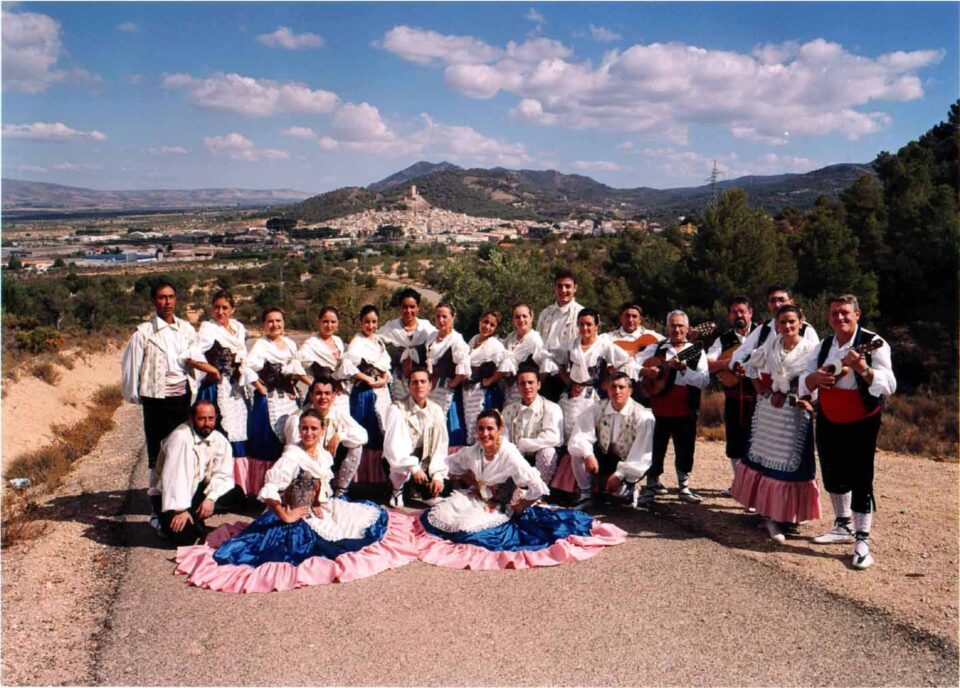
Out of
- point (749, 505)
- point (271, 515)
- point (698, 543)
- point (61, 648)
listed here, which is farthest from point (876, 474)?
point (61, 648)

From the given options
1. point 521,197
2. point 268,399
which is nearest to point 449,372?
point 268,399

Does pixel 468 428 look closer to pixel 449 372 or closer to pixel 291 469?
pixel 449 372

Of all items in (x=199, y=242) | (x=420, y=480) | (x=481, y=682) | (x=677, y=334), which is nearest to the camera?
(x=481, y=682)

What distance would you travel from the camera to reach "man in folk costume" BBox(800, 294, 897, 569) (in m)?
5.32

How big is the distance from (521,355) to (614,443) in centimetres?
137

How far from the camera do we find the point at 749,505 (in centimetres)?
625

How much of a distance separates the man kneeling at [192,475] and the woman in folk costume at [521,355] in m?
2.75

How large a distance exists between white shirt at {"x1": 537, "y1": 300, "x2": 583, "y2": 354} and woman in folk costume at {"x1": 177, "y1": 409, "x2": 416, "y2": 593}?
9.24 feet

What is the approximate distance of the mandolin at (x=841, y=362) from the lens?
5.30 metres

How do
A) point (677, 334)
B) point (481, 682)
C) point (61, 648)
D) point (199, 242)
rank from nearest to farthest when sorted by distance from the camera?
point (481, 682) → point (61, 648) → point (677, 334) → point (199, 242)

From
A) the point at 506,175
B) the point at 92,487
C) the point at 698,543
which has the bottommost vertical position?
the point at 92,487

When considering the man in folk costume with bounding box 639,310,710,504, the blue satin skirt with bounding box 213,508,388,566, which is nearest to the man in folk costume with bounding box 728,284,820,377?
the man in folk costume with bounding box 639,310,710,504

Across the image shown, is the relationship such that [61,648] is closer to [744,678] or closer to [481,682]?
Result: [481,682]

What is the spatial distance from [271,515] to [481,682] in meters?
2.41
